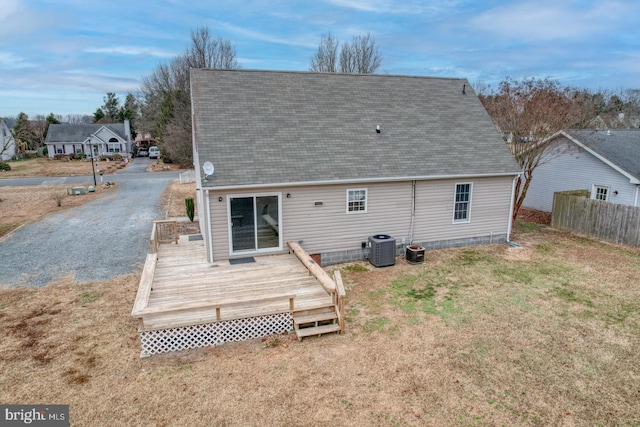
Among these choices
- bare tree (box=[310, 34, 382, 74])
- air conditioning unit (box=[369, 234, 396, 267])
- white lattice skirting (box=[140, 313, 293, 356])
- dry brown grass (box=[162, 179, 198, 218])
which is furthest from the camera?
bare tree (box=[310, 34, 382, 74])

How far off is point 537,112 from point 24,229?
2293 cm

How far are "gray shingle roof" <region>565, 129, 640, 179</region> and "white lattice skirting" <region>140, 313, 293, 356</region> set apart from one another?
1662 cm

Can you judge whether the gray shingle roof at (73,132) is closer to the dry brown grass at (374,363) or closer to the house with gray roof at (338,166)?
the house with gray roof at (338,166)

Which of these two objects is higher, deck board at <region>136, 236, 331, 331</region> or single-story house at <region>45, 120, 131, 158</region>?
single-story house at <region>45, 120, 131, 158</region>

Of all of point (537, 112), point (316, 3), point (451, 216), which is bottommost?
point (451, 216)

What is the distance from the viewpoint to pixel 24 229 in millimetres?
16516

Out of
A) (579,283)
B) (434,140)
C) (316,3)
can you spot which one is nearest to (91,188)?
(316,3)

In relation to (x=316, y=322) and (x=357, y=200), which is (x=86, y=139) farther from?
(x=316, y=322)

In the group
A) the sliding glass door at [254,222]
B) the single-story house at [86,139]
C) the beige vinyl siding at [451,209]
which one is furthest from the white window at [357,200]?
the single-story house at [86,139]

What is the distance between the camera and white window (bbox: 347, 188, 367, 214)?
12.1 metres

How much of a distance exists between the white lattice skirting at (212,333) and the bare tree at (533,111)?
13023 mm

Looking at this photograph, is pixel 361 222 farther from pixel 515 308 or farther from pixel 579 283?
pixel 579 283

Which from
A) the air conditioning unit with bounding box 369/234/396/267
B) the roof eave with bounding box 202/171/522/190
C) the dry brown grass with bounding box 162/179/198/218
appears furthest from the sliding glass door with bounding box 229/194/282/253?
the dry brown grass with bounding box 162/179/198/218

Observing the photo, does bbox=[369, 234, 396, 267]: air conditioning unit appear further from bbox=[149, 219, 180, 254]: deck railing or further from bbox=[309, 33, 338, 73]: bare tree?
bbox=[309, 33, 338, 73]: bare tree
